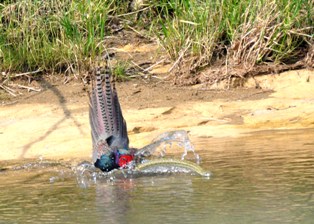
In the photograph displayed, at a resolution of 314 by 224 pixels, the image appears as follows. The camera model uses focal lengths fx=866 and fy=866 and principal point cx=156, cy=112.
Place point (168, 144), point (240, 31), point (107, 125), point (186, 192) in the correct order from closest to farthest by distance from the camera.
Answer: point (186, 192) < point (107, 125) < point (168, 144) < point (240, 31)

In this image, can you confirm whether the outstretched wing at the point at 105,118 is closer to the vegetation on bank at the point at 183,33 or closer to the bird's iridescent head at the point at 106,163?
the bird's iridescent head at the point at 106,163

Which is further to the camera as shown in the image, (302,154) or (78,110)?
(78,110)

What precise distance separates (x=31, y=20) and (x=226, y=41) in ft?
7.13

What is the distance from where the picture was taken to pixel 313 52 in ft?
30.3

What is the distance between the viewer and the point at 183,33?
9266 millimetres

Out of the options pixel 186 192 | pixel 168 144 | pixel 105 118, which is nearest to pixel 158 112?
pixel 168 144

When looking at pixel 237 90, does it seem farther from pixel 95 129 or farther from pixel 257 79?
pixel 95 129

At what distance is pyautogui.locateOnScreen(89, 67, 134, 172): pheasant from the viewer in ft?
20.2

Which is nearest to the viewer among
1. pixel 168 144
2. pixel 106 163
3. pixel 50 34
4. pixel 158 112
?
pixel 106 163

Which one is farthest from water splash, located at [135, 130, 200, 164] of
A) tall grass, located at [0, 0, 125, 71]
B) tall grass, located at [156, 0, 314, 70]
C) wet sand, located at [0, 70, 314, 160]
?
tall grass, located at [0, 0, 125, 71]

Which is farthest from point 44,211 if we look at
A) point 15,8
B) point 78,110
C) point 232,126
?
point 15,8

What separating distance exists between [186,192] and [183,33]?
4.32 meters

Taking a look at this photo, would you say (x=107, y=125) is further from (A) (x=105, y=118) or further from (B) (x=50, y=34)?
(B) (x=50, y=34)

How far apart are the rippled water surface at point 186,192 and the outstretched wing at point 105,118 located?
33 cm
